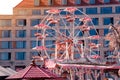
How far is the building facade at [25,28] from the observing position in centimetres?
9175

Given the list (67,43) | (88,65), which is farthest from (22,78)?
(67,43)

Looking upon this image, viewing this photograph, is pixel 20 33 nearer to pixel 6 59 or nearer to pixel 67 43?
pixel 6 59

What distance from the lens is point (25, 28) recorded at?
92.8m

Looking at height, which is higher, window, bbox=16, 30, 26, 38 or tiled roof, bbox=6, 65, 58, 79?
tiled roof, bbox=6, 65, 58, 79

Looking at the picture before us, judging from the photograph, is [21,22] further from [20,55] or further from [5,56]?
[5,56]

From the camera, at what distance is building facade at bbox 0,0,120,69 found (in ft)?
301

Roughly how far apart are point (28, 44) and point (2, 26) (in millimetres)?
8039

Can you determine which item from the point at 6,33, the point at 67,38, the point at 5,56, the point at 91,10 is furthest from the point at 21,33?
the point at 67,38

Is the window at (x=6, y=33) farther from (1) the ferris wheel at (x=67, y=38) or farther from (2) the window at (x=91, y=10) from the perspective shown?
(2) the window at (x=91, y=10)

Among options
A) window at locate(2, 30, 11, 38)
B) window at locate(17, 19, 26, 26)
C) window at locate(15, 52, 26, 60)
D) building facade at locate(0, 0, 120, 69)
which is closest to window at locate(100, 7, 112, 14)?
building facade at locate(0, 0, 120, 69)

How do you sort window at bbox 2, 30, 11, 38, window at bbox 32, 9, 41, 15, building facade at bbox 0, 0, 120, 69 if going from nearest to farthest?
1. building facade at bbox 0, 0, 120, 69
2. window at bbox 2, 30, 11, 38
3. window at bbox 32, 9, 41, 15

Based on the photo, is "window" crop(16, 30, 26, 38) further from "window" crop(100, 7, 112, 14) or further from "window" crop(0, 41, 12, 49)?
"window" crop(100, 7, 112, 14)

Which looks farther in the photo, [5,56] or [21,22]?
[21,22]

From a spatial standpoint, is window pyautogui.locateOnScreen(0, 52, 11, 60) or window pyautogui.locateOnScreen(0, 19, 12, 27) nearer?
window pyautogui.locateOnScreen(0, 19, 12, 27)
